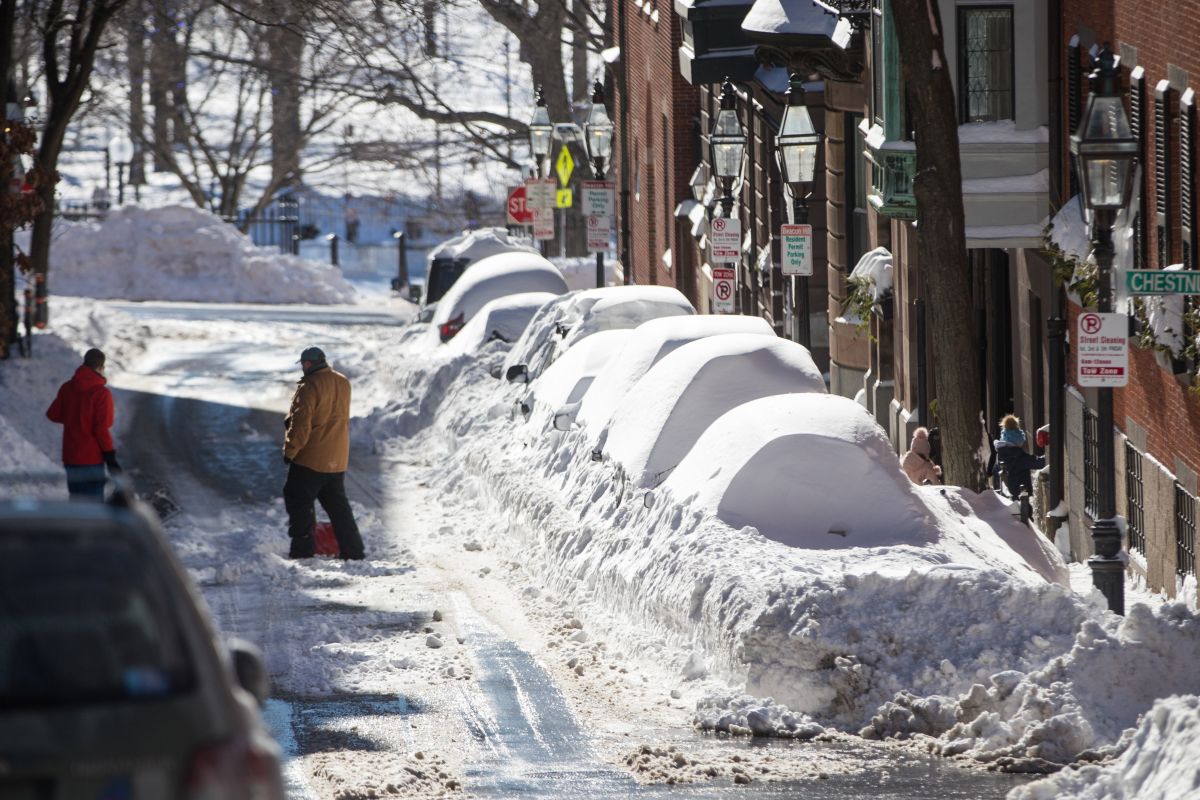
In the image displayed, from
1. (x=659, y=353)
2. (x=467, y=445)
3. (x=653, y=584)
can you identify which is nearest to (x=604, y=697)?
(x=653, y=584)

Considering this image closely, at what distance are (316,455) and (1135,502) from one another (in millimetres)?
6608

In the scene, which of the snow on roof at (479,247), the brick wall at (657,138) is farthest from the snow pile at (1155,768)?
the snow on roof at (479,247)

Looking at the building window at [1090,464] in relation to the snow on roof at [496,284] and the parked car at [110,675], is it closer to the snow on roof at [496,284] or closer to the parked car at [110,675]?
the snow on roof at [496,284]

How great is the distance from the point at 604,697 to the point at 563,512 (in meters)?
4.36

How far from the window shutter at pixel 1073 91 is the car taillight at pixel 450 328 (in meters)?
11.2

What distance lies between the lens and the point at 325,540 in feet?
56.4

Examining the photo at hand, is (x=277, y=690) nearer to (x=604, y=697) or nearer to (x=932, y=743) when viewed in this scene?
(x=604, y=697)

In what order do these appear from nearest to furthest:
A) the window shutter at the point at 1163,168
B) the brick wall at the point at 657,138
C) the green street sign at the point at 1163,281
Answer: the green street sign at the point at 1163,281 → the window shutter at the point at 1163,168 → the brick wall at the point at 657,138

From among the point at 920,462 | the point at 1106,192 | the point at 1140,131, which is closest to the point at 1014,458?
the point at 920,462

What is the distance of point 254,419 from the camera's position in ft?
86.9

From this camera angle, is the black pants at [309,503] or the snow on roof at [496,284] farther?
the snow on roof at [496,284]

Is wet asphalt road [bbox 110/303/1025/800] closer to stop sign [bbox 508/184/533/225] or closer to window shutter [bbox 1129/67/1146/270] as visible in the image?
window shutter [bbox 1129/67/1146/270]

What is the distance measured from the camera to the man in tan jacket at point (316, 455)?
54.3 ft

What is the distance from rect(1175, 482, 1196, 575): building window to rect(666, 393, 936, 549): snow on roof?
320 cm
